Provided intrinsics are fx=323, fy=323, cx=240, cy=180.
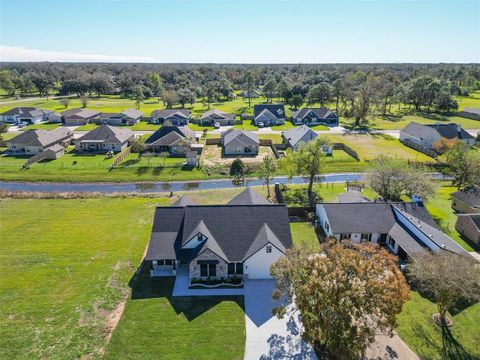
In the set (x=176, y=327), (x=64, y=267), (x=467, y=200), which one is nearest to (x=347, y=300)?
(x=176, y=327)

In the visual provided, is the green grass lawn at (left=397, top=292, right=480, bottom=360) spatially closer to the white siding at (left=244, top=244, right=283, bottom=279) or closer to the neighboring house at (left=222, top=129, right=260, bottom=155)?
the white siding at (left=244, top=244, right=283, bottom=279)

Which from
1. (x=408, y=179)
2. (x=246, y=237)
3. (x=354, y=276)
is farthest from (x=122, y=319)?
(x=408, y=179)

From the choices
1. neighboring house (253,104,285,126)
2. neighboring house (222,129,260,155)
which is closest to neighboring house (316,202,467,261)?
neighboring house (222,129,260,155)

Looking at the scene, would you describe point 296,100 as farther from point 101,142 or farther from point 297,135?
point 101,142

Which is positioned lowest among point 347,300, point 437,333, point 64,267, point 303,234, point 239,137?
point 64,267

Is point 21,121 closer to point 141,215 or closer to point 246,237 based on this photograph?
point 141,215

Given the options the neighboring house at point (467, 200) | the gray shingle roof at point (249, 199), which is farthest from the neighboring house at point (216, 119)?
the neighboring house at point (467, 200)
